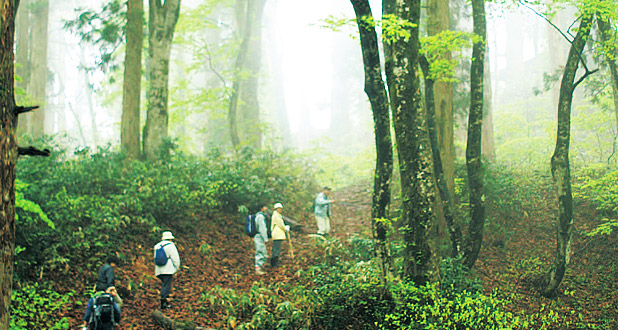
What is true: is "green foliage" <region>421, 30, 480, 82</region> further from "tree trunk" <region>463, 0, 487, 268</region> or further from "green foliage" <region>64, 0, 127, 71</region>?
"green foliage" <region>64, 0, 127, 71</region>

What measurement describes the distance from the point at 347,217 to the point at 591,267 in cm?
780

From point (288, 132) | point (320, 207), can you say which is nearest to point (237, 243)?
Answer: point (320, 207)

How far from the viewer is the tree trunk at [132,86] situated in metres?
14.6

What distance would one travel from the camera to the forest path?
29.8 ft

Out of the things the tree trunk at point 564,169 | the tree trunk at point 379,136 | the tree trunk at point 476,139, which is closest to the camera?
the tree trunk at point 379,136

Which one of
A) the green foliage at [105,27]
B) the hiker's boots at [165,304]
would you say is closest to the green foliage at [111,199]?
the hiker's boots at [165,304]

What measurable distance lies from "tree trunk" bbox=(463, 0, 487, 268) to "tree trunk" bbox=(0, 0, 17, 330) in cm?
957

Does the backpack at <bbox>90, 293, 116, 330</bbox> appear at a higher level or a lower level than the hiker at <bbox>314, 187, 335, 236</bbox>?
lower

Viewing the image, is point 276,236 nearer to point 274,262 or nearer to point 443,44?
point 274,262

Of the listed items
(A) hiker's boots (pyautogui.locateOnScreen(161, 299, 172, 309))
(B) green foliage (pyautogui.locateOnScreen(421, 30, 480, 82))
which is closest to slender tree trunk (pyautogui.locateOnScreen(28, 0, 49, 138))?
(A) hiker's boots (pyautogui.locateOnScreen(161, 299, 172, 309))

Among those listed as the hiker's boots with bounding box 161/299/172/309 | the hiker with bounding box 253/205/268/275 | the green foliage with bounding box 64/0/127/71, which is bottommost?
the hiker's boots with bounding box 161/299/172/309

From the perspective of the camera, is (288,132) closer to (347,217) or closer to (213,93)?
(213,93)

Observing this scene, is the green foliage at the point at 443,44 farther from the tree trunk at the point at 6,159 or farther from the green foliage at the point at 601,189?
the tree trunk at the point at 6,159

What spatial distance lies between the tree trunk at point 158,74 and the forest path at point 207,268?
10.6 ft
